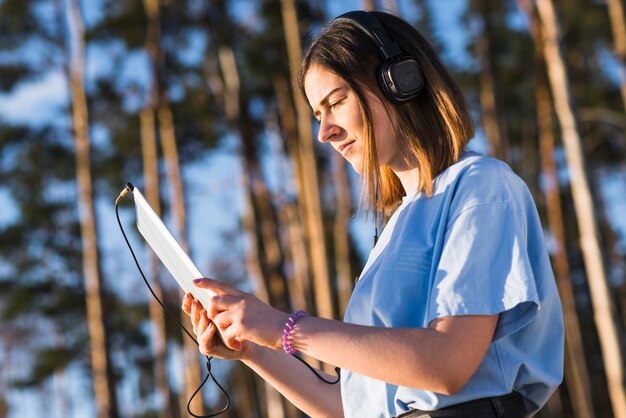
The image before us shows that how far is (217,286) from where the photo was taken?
163 centimetres

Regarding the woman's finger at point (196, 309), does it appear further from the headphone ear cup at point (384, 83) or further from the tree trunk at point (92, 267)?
the tree trunk at point (92, 267)

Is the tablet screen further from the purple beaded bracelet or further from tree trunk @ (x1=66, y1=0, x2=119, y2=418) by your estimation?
tree trunk @ (x1=66, y1=0, x2=119, y2=418)

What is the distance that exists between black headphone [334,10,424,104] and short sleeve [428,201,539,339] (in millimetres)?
266

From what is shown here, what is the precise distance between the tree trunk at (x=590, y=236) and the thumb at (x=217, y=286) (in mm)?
6289

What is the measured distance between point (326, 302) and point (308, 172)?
2056mm

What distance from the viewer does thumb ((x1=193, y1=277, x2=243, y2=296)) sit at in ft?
5.27

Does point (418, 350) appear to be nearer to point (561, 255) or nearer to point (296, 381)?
point (296, 381)

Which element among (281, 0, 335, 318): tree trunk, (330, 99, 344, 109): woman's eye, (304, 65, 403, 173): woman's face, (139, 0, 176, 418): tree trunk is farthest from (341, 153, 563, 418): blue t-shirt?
(139, 0, 176, 418): tree trunk

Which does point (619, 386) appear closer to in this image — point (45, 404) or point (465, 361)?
point (465, 361)

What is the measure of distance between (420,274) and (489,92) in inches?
628

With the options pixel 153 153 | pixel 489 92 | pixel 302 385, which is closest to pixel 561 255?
pixel 489 92

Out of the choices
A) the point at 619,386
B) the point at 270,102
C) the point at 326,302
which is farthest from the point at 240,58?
the point at 619,386

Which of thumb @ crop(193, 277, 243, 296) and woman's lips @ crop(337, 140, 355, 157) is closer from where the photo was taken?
thumb @ crop(193, 277, 243, 296)

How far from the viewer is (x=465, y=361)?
146 centimetres
